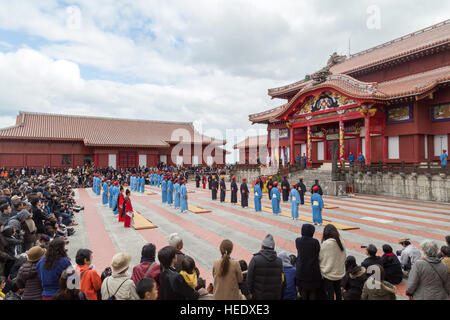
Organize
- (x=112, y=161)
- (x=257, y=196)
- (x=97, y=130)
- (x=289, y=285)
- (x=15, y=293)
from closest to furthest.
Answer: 1. (x=15, y=293)
2. (x=289, y=285)
3. (x=257, y=196)
4. (x=112, y=161)
5. (x=97, y=130)

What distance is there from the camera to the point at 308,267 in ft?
12.0

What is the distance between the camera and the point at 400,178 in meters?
15.5

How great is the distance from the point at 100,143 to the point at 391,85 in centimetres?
2856

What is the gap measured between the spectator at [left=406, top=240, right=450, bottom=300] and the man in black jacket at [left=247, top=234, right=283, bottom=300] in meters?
1.66

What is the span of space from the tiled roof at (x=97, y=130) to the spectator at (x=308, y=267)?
1203 inches

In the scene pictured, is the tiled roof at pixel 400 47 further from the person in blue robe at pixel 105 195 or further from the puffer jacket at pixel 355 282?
the person in blue robe at pixel 105 195

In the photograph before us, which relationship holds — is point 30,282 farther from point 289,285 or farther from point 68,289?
point 289,285

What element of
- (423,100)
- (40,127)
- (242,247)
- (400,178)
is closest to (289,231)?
(242,247)

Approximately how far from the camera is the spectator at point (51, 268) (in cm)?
324

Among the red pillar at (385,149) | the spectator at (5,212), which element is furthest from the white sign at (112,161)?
the red pillar at (385,149)

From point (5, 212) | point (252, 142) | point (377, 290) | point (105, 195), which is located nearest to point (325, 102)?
point (105, 195)

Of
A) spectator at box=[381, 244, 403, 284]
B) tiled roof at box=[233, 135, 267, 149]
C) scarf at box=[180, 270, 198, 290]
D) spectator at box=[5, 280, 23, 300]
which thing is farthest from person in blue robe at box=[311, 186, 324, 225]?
tiled roof at box=[233, 135, 267, 149]

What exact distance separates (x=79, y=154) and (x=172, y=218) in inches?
969

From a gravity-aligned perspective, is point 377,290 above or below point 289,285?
above
